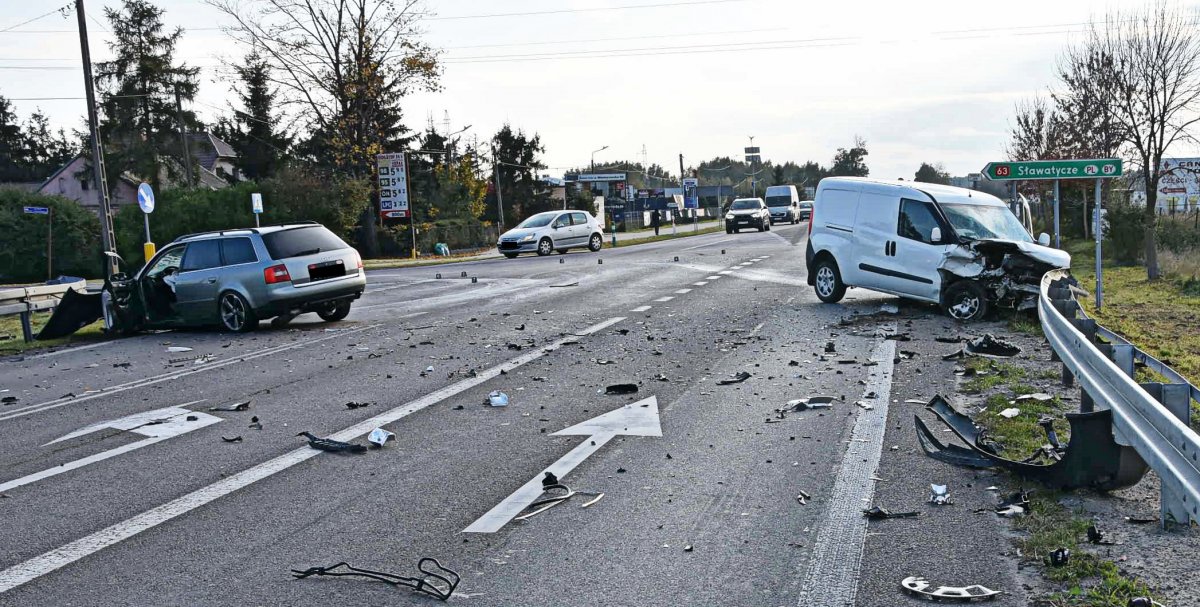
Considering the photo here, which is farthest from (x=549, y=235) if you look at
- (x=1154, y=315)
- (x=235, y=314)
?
(x=1154, y=315)

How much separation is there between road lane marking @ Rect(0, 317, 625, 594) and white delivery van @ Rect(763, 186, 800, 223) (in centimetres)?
5527

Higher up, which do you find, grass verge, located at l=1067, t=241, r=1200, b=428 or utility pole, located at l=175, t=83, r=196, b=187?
utility pole, located at l=175, t=83, r=196, b=187

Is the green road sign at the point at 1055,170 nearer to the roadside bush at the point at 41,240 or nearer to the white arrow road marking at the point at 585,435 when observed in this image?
the white arrow road marking at the point at 585,435

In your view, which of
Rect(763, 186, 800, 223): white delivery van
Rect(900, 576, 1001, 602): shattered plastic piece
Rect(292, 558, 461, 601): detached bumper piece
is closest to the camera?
Rect(900, 576, 1001, 602): shattered plastic piece

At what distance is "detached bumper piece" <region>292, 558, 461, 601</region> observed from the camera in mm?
4371

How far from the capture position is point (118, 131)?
205ft

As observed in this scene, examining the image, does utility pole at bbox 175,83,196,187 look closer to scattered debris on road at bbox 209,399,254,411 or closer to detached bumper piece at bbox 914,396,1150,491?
scattered debris on road at bbox 209,399,254,411

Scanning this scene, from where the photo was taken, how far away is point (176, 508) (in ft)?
19.0

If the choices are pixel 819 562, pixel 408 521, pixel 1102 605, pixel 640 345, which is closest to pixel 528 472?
pixel 408 521

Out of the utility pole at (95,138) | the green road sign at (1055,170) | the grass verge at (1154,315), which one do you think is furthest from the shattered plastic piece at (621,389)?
the utility pole at (95,138)

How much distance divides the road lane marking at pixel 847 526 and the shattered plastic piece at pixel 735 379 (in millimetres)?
1758

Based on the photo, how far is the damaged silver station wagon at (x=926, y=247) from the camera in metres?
13.7

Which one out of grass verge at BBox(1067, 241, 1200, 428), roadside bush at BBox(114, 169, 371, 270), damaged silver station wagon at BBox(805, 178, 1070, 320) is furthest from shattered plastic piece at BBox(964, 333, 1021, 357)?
Answer: roadside bush at BBox(114, 169, 371, 270)

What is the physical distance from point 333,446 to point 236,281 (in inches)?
347
